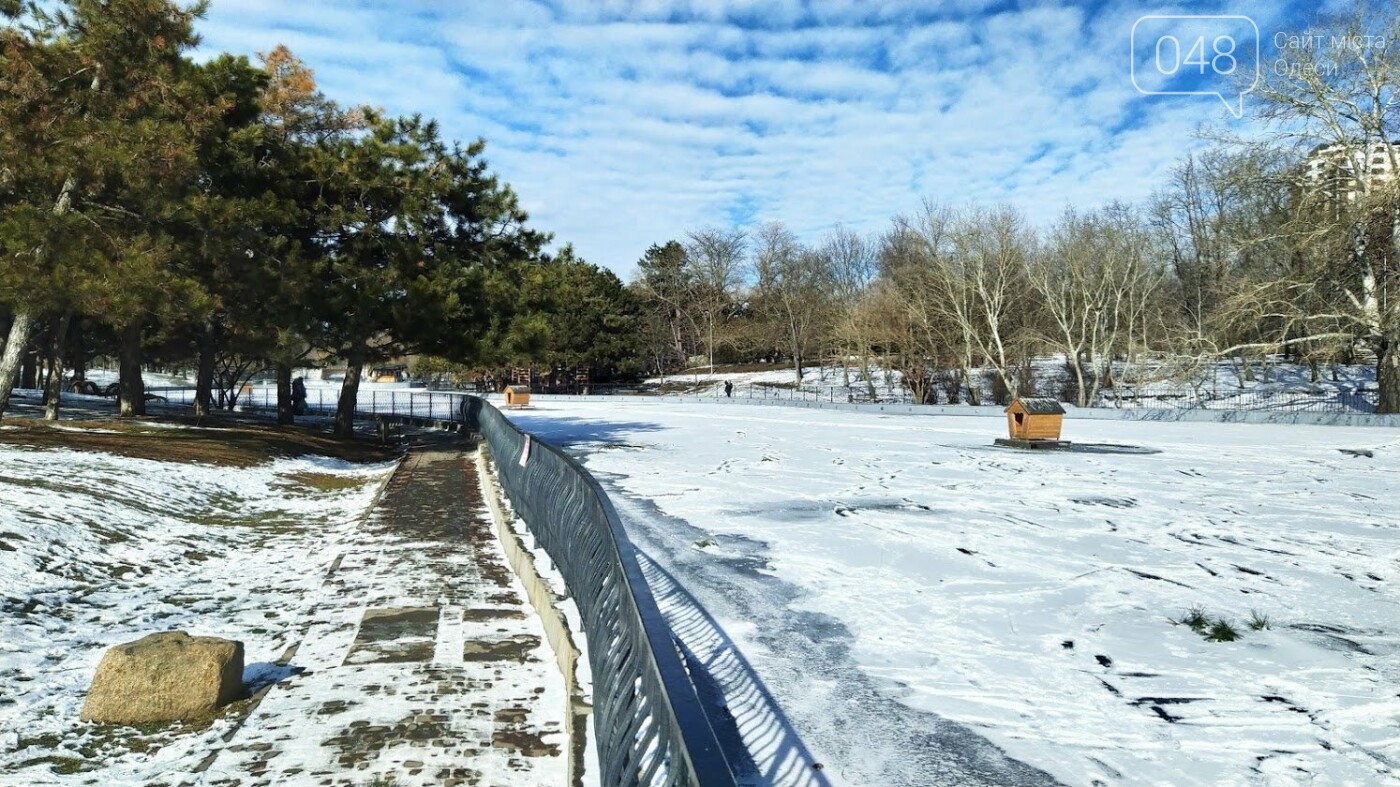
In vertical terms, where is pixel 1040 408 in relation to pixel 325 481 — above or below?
above

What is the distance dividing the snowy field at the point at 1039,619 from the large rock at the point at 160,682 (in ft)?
10.4

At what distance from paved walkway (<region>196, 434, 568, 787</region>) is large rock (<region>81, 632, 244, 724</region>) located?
34cm

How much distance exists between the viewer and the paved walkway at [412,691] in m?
4.54

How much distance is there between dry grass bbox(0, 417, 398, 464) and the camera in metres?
15.4

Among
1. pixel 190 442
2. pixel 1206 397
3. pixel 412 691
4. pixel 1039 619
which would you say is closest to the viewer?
pixel 412 691

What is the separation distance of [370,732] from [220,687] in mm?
1166

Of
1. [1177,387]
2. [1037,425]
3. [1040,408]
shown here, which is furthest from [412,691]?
[1177,387]

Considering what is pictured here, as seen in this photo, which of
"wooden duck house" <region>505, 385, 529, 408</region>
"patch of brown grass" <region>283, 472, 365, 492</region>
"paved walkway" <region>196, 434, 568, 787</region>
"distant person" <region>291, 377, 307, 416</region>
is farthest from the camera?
"wooden duck house" <region>505, 385, 529, 408</region>

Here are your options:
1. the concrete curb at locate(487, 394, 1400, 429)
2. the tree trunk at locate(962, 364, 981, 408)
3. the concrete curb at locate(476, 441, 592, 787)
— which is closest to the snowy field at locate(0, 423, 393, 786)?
the concrete curb at locate(476, 441, 592, 787)

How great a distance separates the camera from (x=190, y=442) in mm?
18219

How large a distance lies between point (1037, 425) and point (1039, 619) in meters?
15.8

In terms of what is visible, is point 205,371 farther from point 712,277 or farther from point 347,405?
point 712,277

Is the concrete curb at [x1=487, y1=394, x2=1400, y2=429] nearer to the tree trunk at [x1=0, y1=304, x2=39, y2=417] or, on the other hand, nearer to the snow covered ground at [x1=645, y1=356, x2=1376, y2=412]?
the snow covered ground at [x1=645, y1=356, x2=1376, y2=412]

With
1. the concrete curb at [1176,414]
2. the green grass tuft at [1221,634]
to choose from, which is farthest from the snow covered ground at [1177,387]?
the green grass tuft at [1221,634]
